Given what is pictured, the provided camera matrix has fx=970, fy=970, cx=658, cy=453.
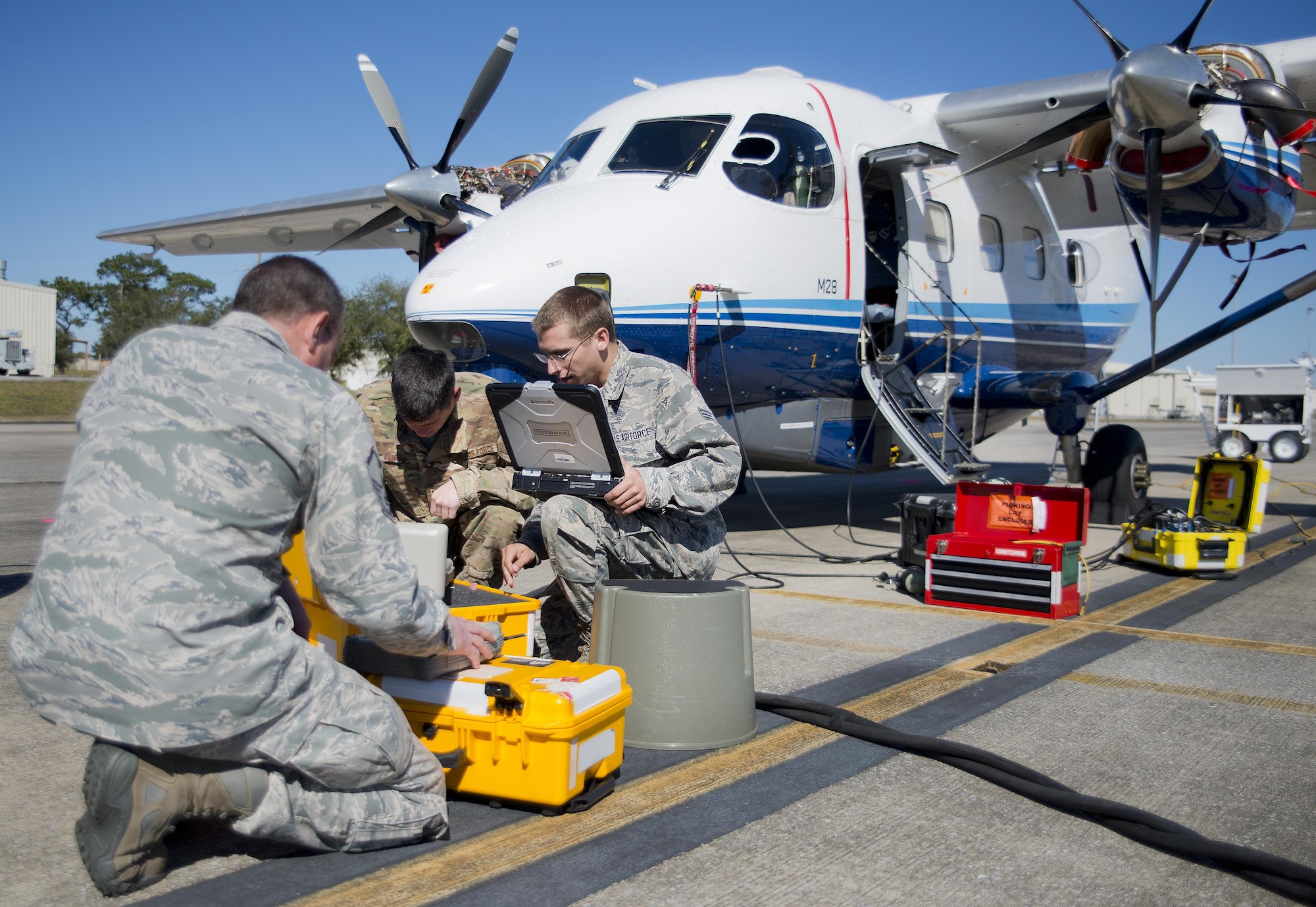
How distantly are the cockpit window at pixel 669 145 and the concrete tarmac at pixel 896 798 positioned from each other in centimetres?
393

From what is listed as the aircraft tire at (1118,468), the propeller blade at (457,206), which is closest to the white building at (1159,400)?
the aircraft tire at (1118,468)

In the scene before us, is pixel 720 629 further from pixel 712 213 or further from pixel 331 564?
pixel 712 213

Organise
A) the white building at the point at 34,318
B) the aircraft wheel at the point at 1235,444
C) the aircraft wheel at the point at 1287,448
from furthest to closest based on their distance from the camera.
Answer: the white building at the point at 34,318, the aircraft wheel at the point at 1235,444, the aircraft wheel at the point at 1287,448

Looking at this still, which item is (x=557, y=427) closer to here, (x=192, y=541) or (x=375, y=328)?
(x=192, y=541)

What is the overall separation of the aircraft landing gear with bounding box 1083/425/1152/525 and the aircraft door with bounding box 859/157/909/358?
107 inches

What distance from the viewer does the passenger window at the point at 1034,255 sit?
10.8 metres

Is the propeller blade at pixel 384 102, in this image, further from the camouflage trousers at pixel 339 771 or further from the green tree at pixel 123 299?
the green tree at pixel 123 299

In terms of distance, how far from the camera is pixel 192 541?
2.14 m

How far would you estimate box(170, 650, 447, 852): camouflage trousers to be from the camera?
230 centimetres

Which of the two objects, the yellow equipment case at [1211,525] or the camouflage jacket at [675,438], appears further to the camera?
the yellow equipment case at [1211,525]

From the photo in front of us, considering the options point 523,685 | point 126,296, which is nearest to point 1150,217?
point 523,685

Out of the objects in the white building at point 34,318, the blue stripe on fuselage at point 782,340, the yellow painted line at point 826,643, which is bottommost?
the yellow painted line at point 826,643

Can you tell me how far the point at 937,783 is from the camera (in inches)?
120

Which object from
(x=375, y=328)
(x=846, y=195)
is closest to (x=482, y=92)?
(x=846, y=195)
